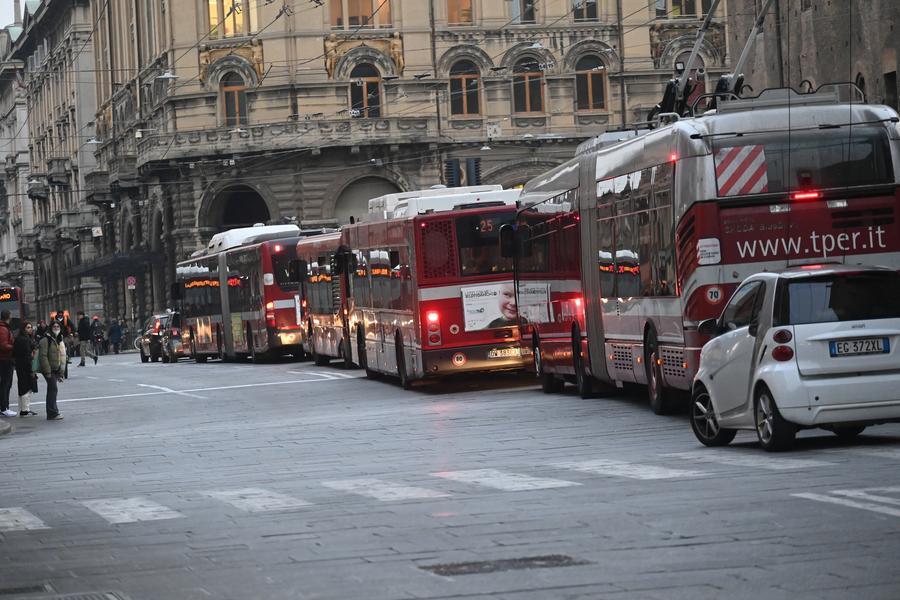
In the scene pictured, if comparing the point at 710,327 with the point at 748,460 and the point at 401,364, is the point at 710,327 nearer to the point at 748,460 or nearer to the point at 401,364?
the point at 748,460

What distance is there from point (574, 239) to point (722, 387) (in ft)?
28.9

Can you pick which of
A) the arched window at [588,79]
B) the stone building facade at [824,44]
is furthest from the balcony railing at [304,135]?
the stone building facade at [824,44]

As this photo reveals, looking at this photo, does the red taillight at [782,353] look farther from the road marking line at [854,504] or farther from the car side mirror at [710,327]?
the road marking line at [854,504]

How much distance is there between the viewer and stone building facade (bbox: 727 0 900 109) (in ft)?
107

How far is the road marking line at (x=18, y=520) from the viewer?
1239 centimetres

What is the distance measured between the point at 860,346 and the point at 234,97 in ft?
190

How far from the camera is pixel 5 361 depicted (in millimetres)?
29297

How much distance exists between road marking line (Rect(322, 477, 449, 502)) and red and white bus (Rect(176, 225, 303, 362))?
2800cm

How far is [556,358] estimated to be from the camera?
83.6 feet

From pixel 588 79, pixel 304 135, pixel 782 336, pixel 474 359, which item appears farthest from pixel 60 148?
pixel 782 336

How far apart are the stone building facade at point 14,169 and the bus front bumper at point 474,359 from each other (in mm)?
98727

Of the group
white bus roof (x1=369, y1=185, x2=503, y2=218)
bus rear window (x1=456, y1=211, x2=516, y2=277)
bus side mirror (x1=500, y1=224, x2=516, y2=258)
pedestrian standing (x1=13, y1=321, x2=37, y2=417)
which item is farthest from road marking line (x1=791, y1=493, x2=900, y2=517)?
pedestrian standing (x1=13, y1=321, x2=37, y2=417)

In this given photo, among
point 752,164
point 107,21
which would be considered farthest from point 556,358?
point 107,21

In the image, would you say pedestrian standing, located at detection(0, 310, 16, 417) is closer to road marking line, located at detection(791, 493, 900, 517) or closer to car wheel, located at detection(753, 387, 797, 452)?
car wheel, located at detection(753, 387, 797, 452)
